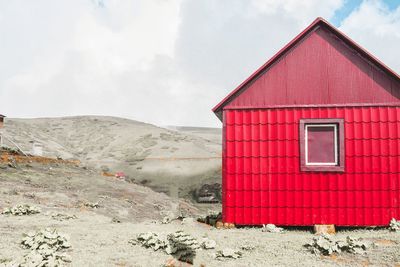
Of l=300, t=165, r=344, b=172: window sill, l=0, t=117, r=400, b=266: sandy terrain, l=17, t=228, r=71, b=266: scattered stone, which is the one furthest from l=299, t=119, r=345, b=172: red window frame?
l=17, t=228, r=71, b=266: scattered stone

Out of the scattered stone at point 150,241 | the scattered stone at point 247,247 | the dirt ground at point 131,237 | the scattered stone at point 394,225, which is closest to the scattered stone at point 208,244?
the dirt ground at point 131,237

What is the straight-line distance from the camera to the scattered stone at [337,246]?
34.9 feet

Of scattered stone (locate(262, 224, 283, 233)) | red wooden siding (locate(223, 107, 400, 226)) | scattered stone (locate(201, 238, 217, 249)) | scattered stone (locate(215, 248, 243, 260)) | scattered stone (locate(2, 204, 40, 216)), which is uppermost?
red wooden siding (locate(223, 107, 400, 226))

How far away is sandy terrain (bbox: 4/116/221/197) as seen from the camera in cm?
3956

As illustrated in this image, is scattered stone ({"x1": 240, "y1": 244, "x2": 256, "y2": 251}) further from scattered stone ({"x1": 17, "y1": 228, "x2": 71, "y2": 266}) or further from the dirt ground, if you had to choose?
scattered stone ({"x1": 17, "y1": 228, "x2": 71, "y2": 266})

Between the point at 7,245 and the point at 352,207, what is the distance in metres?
9.97

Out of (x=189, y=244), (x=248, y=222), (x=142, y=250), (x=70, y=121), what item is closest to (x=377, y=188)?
(x=248, y=222)

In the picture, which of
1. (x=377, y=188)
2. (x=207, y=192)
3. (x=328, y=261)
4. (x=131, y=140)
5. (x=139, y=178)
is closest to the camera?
(x=328, y=261)

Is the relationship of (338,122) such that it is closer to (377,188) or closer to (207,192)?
(377,188)

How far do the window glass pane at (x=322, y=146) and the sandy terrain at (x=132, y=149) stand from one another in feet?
73.1

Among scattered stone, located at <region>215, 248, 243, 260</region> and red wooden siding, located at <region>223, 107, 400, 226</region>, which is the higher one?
red wooden siding, located at <region>223, 107, 400, 226</region>

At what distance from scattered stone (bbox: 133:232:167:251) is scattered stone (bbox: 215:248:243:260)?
4.71ft

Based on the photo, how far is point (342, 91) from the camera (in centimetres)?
1377

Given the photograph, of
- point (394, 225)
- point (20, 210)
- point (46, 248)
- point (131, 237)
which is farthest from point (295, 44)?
point (20, 210)
